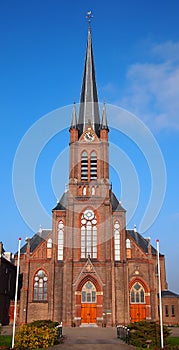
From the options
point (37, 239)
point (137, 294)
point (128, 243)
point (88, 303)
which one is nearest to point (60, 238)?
point (88, 303)

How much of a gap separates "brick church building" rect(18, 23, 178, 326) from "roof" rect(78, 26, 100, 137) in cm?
581

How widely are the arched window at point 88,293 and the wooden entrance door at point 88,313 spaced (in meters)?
0.56

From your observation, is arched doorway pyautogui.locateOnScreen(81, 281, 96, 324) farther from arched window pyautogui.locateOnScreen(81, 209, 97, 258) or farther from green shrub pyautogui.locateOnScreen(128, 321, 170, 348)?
green shrub pyautogui.locateOnScreen(128, 321, 170, 348)

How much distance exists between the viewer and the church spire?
55.2 m

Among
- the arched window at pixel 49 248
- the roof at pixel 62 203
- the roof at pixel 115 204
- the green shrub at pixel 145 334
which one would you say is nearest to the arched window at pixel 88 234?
the roof at pixel 62 203

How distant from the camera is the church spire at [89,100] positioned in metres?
55.2

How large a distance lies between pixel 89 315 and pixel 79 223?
1120 centimetres

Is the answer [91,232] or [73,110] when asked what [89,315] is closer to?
[91,232]

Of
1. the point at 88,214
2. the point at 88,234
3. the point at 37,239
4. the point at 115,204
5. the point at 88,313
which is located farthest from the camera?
the point at 37,239

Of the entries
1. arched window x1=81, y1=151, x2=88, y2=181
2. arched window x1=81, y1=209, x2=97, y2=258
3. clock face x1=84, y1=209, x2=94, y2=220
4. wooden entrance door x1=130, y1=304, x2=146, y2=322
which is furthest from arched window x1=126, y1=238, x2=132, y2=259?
arched window x1=81, y1=151, x2=88, y2=181

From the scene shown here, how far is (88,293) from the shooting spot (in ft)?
147

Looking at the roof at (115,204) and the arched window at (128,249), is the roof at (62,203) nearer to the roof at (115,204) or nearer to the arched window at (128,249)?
the roof at (115,204)

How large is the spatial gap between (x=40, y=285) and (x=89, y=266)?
713 cm

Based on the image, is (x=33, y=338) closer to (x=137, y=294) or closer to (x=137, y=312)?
(x=137, y=312)
